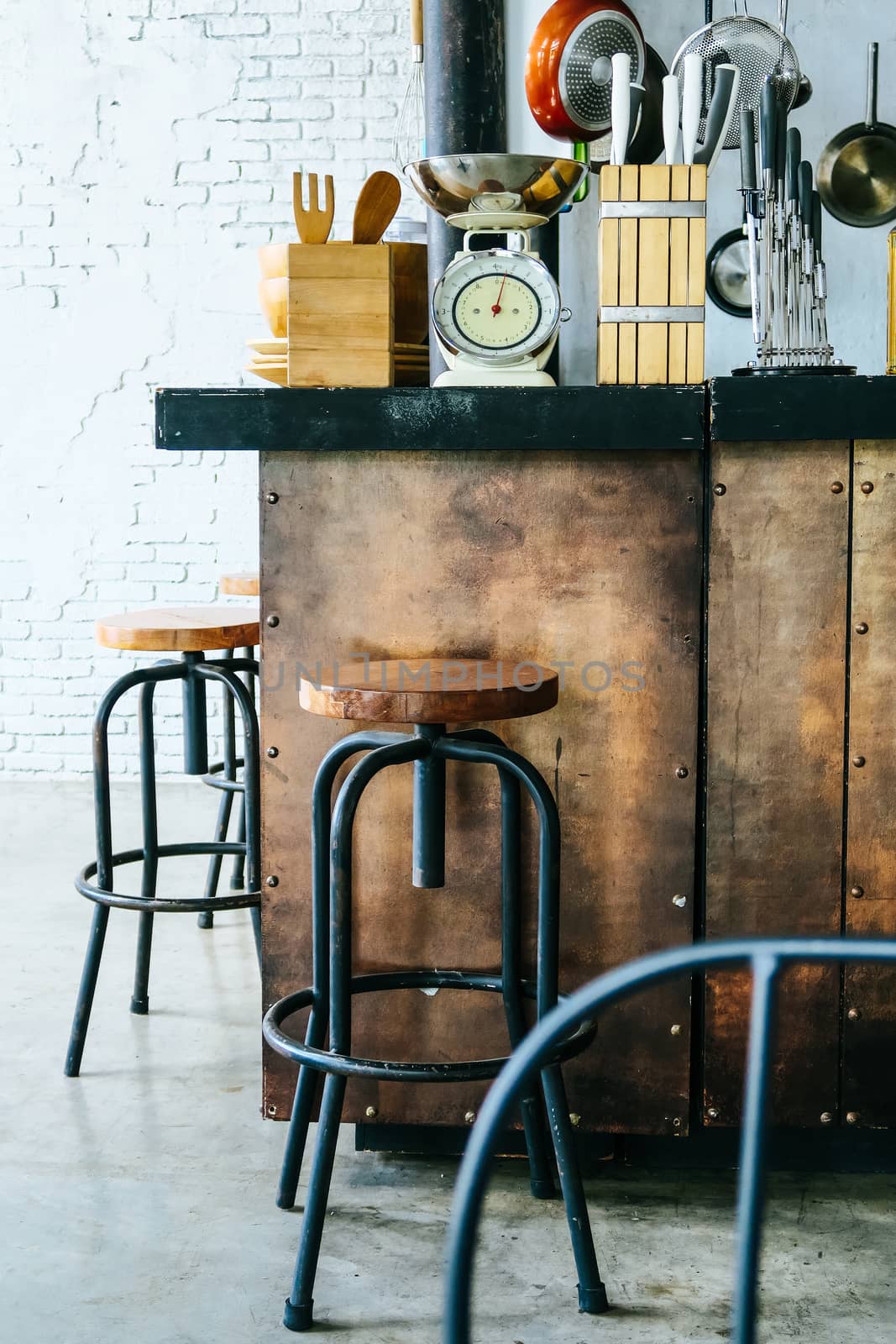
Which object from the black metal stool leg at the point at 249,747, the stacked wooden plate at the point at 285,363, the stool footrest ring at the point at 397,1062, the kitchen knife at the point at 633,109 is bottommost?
the stool footrest ring at the point at 397,1062

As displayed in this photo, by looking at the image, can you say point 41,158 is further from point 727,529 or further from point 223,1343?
point 223,1343

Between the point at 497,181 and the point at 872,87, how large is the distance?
217 centimetres

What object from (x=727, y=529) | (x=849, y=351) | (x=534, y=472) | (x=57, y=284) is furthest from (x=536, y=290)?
(x=57, y=284)

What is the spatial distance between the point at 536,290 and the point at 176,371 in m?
2.81

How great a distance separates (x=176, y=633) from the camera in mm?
2463

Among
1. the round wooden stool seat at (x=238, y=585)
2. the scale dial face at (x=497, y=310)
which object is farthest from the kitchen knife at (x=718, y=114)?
the round wooden stool seat at (x=238, y=585)

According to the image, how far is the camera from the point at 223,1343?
161 cm

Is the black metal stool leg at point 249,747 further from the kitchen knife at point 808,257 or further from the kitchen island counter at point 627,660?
the kitchen knife at point 808,257

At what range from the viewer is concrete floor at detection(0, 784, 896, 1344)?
1657 mm

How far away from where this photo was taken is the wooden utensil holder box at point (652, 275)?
1.87m

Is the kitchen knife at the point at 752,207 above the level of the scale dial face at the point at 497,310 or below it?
above

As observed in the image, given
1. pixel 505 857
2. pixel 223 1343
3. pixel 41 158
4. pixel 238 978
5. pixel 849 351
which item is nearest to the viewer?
pixel 223 1343

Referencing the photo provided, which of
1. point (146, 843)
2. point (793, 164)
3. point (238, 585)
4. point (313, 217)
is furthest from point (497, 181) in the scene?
point (238, 585)

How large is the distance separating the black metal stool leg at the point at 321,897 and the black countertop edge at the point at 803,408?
647 millimetres
